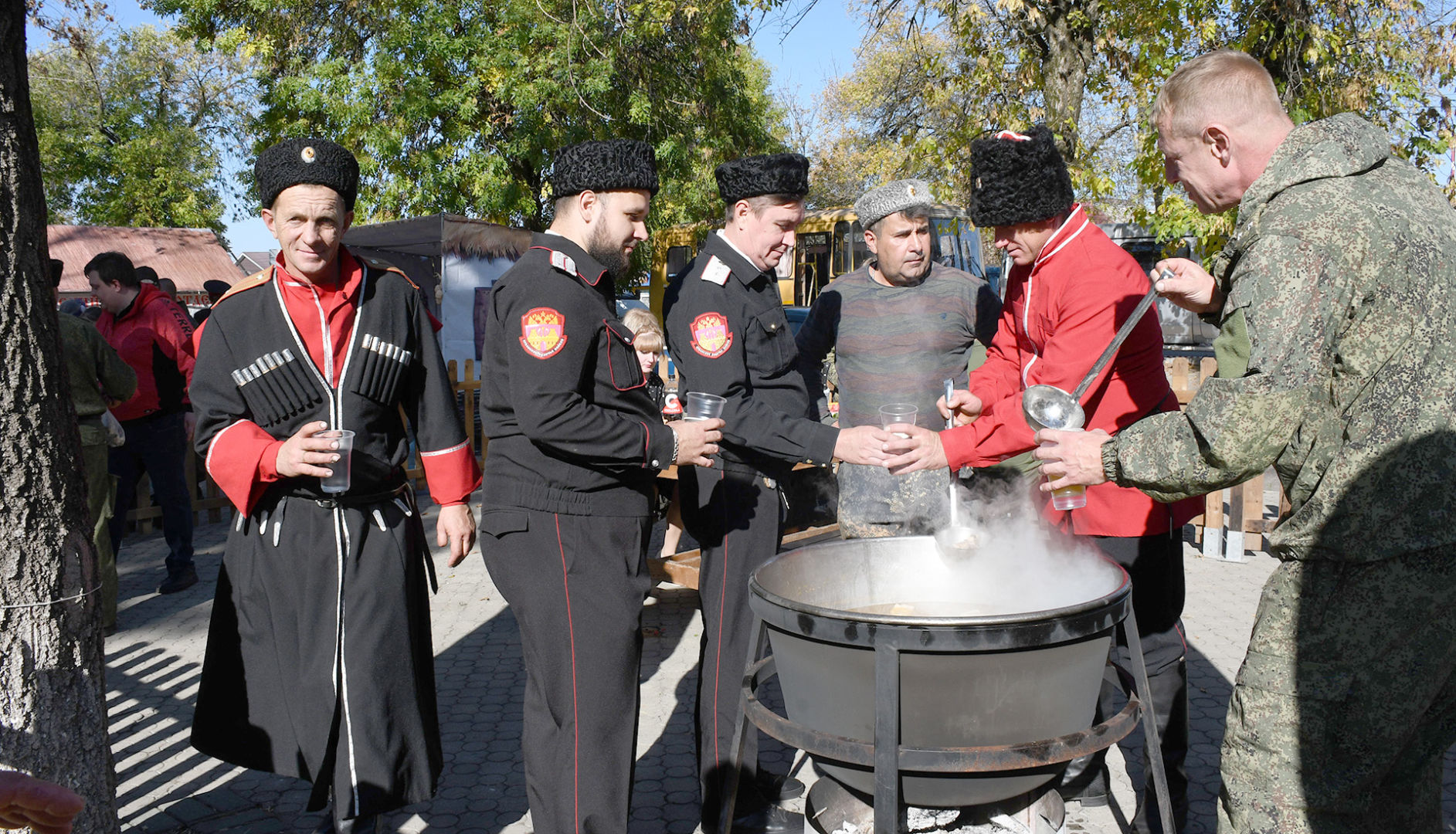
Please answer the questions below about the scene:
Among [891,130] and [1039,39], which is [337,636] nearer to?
[1039,39]

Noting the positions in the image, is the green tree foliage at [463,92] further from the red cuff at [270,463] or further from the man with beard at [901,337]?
the red cuff at [270,463]

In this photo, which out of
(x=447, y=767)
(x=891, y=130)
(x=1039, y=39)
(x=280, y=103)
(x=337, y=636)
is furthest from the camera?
(x=891, y=130)

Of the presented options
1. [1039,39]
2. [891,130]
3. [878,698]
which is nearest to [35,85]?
[891,130]

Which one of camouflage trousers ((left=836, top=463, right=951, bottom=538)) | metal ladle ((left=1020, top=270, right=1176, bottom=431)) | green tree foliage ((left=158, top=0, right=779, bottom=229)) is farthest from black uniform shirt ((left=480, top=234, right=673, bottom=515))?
green tree foliage ((left=158, top=0, right=779, bottom=229))

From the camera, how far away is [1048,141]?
3.41 m

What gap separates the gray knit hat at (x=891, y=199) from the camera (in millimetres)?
4227

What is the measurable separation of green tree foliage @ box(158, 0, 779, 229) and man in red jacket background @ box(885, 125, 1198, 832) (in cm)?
1270

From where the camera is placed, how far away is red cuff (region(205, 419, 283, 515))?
2.77 meters

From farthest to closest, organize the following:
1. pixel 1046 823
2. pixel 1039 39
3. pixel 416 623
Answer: pixel 1039 39 < pixel 416 623 < pixel 1046 823

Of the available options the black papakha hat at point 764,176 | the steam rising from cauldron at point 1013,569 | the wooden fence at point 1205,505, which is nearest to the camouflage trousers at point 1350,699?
the steam rising from cauldron at point 1013,569

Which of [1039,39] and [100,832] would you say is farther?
[1039,39]

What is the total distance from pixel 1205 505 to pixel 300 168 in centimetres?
698

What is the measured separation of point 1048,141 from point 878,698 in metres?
2.20

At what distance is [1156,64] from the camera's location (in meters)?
9.31
